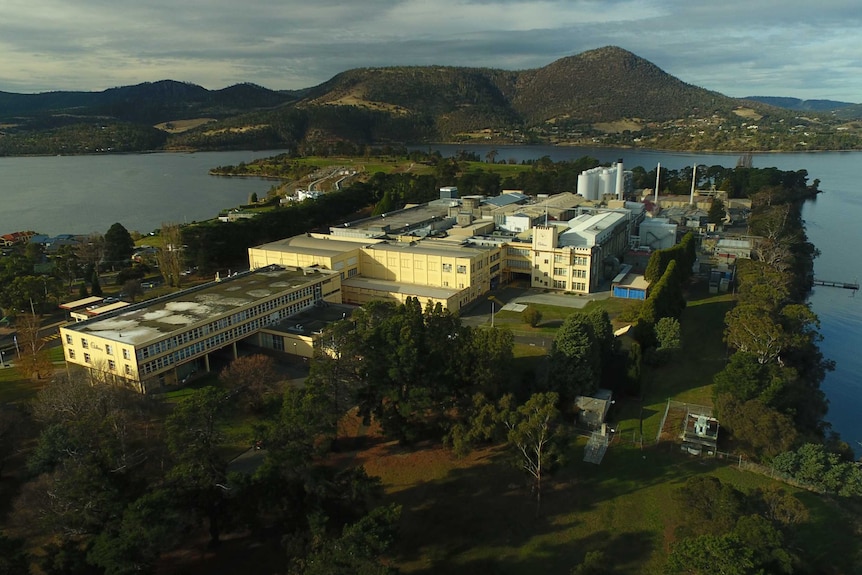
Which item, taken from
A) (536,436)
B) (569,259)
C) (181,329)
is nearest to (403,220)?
(569,259)

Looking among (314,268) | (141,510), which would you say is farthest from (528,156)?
(141,510)

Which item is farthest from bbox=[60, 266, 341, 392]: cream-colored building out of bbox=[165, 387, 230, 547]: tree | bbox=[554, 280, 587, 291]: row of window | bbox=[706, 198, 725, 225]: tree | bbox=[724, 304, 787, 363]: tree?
bbox=[706, 198, 725, 225]: tree

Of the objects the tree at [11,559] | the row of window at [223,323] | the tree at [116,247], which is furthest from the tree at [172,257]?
the tree at [11,559]

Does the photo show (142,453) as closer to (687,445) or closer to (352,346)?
(352,346)

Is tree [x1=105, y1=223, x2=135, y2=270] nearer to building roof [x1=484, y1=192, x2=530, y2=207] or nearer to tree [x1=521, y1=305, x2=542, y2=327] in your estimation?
building roof [x1=484, y1=192, x2=530, y2=207]

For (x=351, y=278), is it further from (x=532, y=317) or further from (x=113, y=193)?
(x=113, y=193)

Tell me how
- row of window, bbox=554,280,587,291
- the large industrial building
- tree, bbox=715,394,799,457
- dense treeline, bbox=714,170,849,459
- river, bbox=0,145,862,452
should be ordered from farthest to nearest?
row of window, bbox=554,280,587,291
river, bbox=0,145,862,452
the large industrial building
dense treeline, bbox=714,170,849,459
tree, bbox=715,394,799,457

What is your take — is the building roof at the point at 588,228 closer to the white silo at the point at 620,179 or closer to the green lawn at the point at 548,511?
the white silo at the point at 620,179
